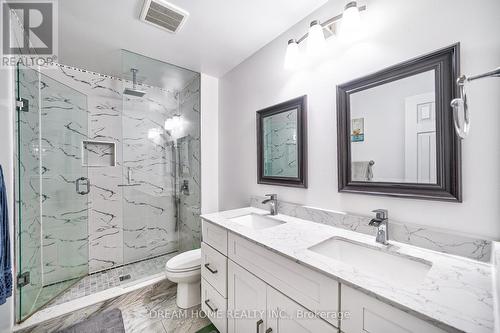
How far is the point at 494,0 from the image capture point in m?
0.82

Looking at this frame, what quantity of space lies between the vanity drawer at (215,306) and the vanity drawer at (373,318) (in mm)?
874

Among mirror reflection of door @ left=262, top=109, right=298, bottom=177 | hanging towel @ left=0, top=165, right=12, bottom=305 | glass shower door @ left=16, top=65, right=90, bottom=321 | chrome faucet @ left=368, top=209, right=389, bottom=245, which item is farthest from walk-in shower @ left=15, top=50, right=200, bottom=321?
chrome faucet @ left=368, top=209, right=389, bottom=245

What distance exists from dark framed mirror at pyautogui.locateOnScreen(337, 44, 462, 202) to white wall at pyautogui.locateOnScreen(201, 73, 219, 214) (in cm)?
158

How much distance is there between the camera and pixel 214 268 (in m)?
1.45

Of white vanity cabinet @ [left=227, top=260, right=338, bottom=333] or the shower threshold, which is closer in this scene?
white vanity cabinet @ [left=227, top=260, right=338, bottom=333]

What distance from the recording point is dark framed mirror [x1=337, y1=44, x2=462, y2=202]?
92cm

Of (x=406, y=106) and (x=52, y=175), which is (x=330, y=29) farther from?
(x=52, y=175)

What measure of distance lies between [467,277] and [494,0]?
1.07 metres

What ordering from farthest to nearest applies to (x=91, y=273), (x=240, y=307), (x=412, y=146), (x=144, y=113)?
(x=144, y=113) → (x=91, y=273) → (x=240, y=307) → (x=412, y=146)

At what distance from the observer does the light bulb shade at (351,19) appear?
45.1 inches

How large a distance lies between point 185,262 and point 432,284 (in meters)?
1.67

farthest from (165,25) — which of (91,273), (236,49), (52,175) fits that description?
(91,273)

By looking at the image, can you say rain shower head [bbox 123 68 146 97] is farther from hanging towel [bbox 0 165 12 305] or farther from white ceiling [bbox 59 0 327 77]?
hanging towel [bbox 0 165 12 305]

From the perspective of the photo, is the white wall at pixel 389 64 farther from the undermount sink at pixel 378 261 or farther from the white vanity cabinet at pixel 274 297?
the white vanity cabinet at pixel 274 297
